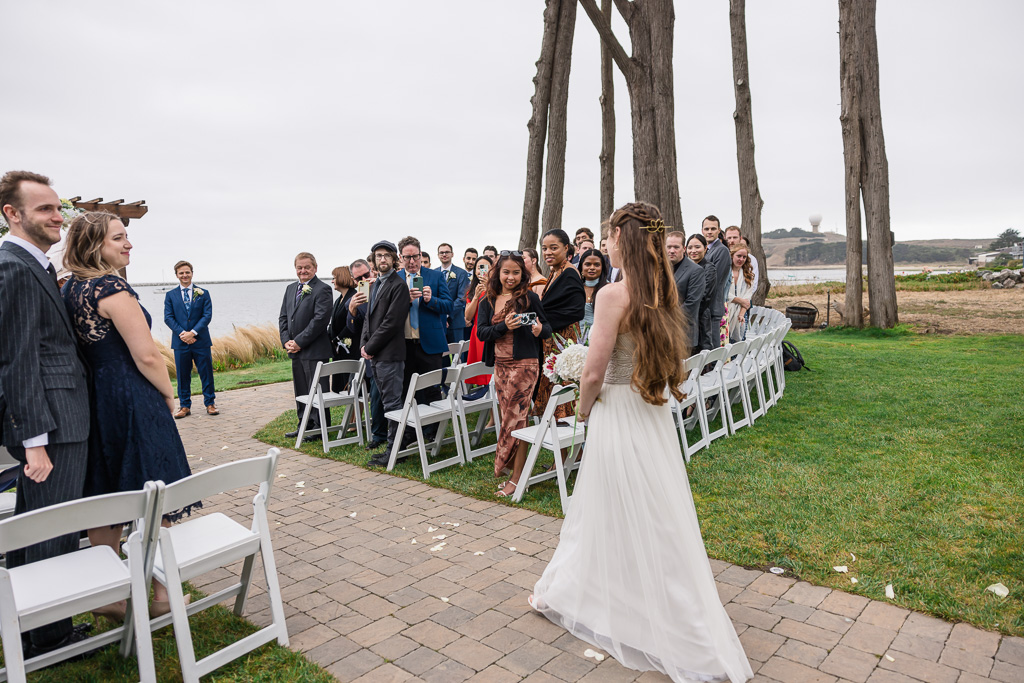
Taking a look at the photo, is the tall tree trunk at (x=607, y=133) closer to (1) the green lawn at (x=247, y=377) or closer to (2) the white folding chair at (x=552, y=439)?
(1) the green lawn at (x=247, y=377)

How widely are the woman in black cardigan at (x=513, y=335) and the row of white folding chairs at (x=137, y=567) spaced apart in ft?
9.17

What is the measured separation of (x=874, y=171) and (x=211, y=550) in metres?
17.1

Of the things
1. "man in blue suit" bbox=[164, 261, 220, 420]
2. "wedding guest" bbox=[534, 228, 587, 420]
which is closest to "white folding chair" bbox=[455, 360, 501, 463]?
"wedding guest" bbox=[534, 228, 587, 420]

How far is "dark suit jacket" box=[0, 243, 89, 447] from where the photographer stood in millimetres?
3047

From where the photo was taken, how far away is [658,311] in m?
3.19

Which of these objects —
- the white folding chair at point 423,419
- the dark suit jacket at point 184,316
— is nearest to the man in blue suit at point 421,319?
the white folding chair at point 423,419

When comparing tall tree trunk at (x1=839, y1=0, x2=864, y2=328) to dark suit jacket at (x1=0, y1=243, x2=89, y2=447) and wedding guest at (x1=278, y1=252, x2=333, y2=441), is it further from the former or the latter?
dark suit jacket at (x1=0, y1=243, x2=89, y2=447)

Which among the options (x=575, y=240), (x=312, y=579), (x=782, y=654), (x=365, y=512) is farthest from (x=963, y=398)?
(x=312, y=579)

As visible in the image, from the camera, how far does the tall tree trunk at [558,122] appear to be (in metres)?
11.3

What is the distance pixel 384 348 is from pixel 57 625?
156 inches

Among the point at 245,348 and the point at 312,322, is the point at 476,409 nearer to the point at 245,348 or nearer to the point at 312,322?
the point at 312,322

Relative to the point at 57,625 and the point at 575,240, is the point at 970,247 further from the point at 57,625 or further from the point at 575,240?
the point at 57,625

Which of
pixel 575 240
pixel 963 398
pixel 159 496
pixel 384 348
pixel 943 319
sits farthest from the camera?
pixel 943 319

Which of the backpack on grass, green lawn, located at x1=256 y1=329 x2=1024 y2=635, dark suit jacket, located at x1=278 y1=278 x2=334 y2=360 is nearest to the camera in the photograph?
green lawn, located at x1=256 y1=329 x2=1024 y2=635
